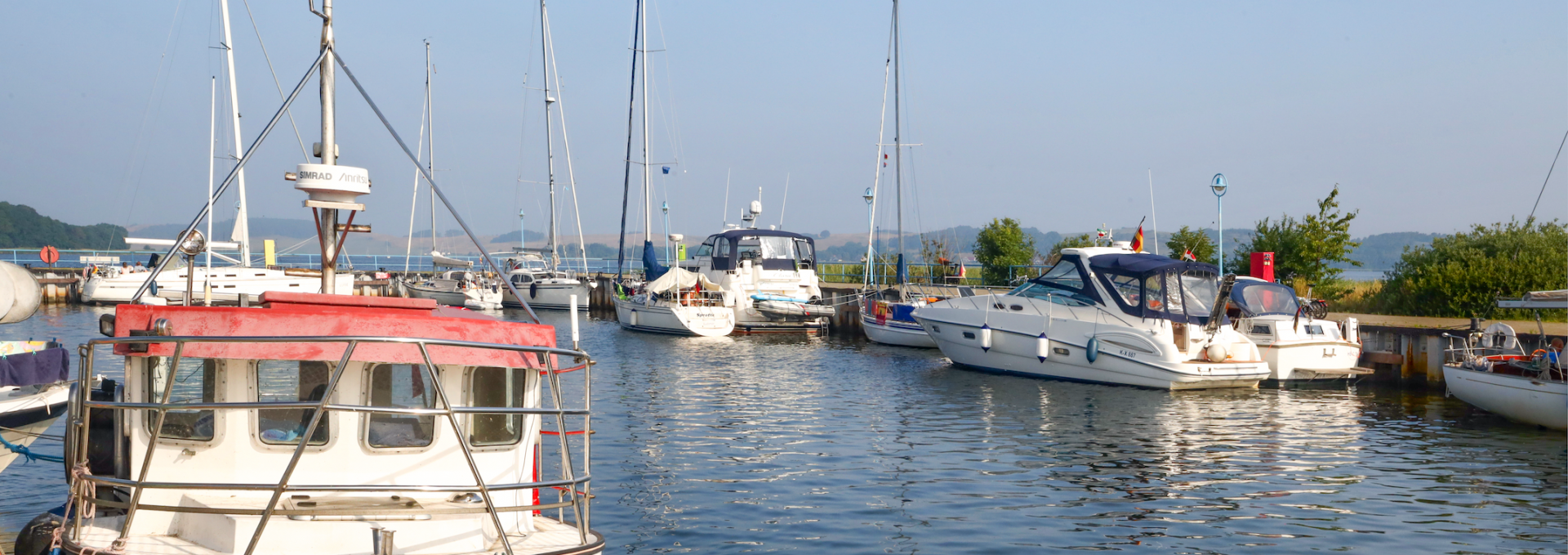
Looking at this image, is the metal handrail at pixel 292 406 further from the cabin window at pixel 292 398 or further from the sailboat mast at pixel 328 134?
the sailboat mast at pixel 328 134

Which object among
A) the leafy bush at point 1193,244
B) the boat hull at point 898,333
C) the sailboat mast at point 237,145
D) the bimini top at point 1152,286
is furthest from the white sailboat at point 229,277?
the leafy bush at point 1193,244

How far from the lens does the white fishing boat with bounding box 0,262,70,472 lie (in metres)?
10.1

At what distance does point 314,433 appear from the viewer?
5.85 m

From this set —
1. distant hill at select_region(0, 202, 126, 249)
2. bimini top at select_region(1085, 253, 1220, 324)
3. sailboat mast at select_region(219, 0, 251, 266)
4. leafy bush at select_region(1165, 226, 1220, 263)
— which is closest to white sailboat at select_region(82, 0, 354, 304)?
sailboat mast at select_region(219, 0, 251, 266)

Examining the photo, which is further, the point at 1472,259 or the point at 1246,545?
the point at 1472,259

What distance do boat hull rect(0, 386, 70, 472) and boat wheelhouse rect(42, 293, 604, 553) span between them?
5.82m

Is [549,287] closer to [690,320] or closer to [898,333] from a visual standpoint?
[690,320]

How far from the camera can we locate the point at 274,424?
588cm

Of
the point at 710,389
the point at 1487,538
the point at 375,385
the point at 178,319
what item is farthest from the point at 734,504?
the point at 710,389

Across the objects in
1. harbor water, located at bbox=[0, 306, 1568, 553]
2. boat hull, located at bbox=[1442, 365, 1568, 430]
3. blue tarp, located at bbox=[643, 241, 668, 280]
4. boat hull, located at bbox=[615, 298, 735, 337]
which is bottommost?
harbor water, located at bbox=[0, 306, 1568, 553]

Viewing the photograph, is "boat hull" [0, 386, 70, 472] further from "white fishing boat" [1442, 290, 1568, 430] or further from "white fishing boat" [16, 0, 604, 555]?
"white fishing boat" [1442, 290, 1568, 430]

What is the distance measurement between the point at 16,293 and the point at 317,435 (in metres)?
6.18

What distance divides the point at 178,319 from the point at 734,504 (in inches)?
256

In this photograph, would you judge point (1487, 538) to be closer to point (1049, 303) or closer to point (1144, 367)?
point (1144, 367)
